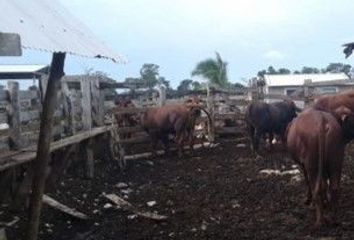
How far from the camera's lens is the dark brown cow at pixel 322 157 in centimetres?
855

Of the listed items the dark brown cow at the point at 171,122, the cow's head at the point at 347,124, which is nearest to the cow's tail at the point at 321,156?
the cow's head at the point at 347,124

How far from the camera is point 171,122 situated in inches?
730

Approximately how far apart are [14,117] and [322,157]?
454cm

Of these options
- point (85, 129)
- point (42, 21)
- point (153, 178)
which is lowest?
point (153, 178)

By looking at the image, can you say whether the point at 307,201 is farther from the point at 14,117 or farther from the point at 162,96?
the point at 162,96

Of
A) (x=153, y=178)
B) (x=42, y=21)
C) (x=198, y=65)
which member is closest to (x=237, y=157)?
(x=153, y=178)

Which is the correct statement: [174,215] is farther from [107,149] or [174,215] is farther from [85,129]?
[107,149]

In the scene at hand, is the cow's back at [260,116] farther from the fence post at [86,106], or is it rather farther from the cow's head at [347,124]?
the cow's head at [347,124]

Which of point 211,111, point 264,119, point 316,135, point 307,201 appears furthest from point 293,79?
point 316,135

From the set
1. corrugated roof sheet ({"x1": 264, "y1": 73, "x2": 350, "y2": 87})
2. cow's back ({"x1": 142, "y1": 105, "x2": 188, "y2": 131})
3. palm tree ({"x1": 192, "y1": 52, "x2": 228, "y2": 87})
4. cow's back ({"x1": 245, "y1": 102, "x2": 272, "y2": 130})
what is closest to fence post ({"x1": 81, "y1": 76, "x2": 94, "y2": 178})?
cow's back ({"x1": 142, "y1": 105, "x2": 188, "y2": 131})

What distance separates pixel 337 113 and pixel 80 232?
406 cm

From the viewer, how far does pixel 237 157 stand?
16.8 metres

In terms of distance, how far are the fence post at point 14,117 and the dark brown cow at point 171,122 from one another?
336 inches

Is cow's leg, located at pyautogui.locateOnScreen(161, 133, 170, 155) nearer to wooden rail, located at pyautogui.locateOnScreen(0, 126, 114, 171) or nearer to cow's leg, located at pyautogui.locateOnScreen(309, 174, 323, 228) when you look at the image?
wooden rail, located at pyautogui.locateOnScreen(0, 126, 114, 171)
